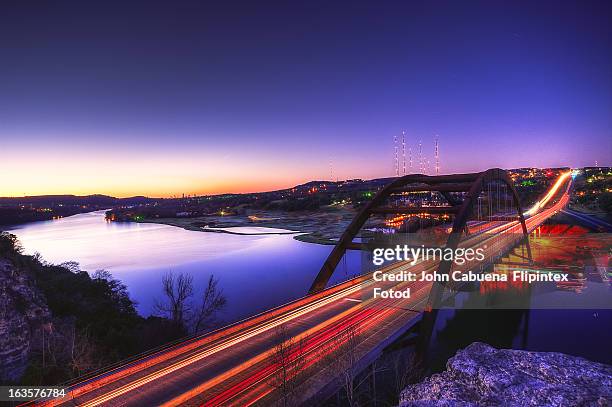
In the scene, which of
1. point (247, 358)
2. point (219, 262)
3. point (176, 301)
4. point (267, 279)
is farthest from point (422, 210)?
point (219, 262)

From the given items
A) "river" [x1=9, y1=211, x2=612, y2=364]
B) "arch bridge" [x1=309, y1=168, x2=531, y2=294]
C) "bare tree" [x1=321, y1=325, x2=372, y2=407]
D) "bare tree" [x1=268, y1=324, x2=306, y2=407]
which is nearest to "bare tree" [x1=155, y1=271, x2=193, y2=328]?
"river" [x1=9, y1=211, x2=612, y2=364]

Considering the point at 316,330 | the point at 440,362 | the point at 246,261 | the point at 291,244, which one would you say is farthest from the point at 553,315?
the point at 291,244

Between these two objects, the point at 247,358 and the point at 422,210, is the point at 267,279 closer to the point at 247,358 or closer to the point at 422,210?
the point at 422,210

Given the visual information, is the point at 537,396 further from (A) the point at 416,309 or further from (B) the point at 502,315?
(B) the point at 502,315

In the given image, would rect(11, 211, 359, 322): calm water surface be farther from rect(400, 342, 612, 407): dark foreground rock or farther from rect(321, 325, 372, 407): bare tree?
rect(400, 342, 612, 407): dark foreground rock

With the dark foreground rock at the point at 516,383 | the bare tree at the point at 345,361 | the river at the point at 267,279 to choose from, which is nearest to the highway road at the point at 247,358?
the bare tree at the point at 345,361
